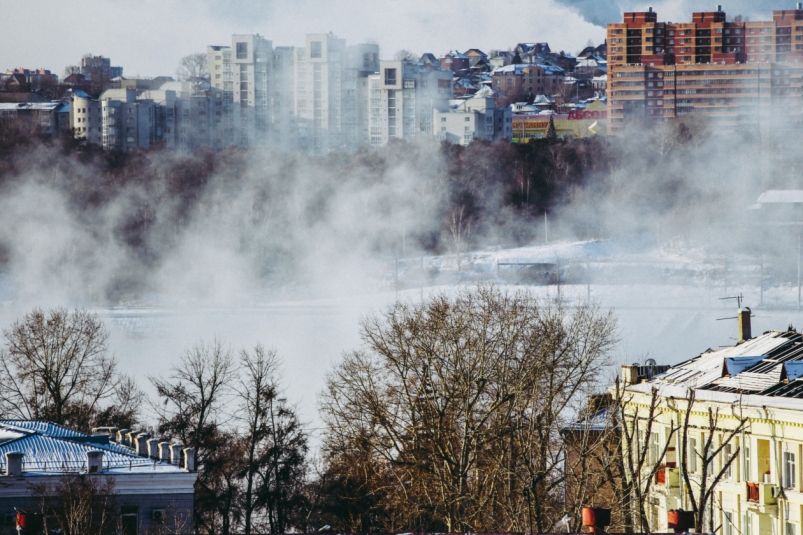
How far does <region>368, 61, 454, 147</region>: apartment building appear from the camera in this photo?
7075 centimetres

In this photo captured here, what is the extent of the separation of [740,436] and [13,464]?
5.16m

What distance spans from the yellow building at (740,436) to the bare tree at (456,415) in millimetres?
900

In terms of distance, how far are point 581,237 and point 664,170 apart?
9.25m

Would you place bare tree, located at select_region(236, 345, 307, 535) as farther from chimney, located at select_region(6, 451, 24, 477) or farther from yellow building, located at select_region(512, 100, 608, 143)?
yellow building, located at select_region(512, 100, 608, 143)

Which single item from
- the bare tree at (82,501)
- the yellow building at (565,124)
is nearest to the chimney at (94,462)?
the bare tree at (82,501)

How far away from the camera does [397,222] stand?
5228cm

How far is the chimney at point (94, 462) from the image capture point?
1052 cm

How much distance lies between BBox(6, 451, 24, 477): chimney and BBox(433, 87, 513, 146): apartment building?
58.6 metres

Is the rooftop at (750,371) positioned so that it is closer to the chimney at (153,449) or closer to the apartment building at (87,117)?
the chimney at (153,449)

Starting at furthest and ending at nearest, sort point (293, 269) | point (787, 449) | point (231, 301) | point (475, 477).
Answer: point (293, 269) < point (231, 301) < point (475, 477) < point (787, 449)

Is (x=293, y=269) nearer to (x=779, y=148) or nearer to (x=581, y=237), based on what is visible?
(x=581, y=237)

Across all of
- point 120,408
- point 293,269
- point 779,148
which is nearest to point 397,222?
point 293,269

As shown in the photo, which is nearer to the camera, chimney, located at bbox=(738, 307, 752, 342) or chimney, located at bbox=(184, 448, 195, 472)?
chimney, located at bbox=(184, 448, 195, 472)

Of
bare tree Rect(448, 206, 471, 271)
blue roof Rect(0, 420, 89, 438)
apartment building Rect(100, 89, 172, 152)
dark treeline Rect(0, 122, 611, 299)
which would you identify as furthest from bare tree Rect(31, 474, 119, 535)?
apartment building Rect(100, 89, 172, 152)
